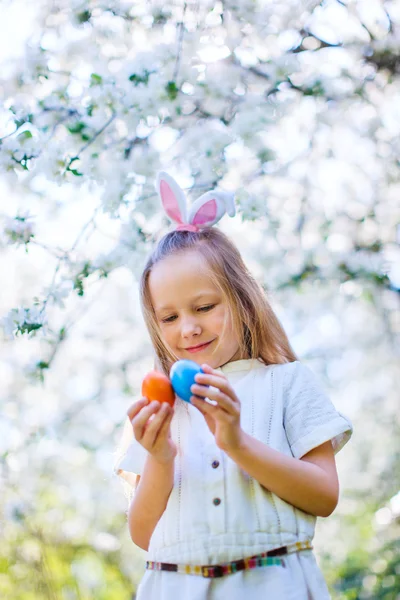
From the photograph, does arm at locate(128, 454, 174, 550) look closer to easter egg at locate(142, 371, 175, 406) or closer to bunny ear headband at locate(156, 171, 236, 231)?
easter egg at locate(142, 371, 175, 406)

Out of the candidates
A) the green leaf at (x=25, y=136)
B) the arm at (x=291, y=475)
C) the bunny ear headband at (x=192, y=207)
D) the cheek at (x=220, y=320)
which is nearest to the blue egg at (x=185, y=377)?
the arm at (x=291, y=475)

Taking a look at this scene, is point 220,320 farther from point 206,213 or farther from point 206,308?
point 206,213

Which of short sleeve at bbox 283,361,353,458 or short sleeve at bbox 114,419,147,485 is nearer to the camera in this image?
short sleeve at bbox 283,361,353,458

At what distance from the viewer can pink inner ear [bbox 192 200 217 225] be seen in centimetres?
212

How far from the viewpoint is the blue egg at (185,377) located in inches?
63.2

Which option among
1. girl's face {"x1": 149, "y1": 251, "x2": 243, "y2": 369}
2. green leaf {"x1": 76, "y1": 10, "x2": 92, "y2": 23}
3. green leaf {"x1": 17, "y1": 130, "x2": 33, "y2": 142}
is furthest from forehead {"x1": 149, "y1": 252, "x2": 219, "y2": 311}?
green leaf {"x1": 76, "y1": 10, "x2": 92, "y2": 23}

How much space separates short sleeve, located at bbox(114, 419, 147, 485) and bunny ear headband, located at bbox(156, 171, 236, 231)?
0.61m

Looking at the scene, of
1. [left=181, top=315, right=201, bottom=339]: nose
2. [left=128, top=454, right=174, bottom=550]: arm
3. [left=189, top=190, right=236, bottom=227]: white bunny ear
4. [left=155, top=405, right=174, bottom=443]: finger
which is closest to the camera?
[left=155, top=405, right=174, bottom=443]: finger

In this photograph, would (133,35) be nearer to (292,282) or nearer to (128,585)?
(292,282)

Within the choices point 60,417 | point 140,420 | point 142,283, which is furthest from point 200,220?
point 60,417

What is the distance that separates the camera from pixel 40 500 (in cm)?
814

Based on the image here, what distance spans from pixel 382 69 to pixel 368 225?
1569 mm

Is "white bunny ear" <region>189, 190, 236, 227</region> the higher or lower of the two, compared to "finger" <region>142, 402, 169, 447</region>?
higher

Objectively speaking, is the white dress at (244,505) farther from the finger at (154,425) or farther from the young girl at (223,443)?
the finger at (154,425)
